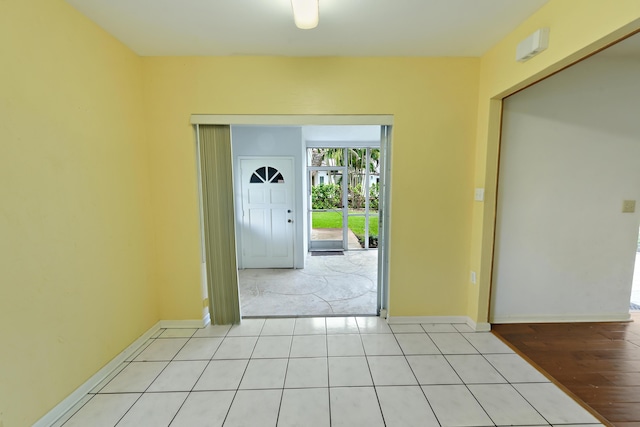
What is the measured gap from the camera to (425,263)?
260 cm

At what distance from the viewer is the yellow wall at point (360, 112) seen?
2.38m

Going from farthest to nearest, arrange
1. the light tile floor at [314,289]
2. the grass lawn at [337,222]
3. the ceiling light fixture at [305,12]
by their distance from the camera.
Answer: the grass lawn at [337,222]
the light tile floor at [314,289]
the ceiling light fixture at [305,12]

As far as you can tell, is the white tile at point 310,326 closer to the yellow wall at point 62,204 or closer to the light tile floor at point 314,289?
the light tile floor at point 314,289

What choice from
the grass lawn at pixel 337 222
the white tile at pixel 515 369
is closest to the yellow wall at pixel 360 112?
the white tile at pixel 515 369

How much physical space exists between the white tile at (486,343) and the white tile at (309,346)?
1.34 meters

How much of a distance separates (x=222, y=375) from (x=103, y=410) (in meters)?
0.71

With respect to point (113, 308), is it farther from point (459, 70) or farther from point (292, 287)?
point (459, 70)

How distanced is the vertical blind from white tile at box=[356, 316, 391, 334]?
4.16 ft

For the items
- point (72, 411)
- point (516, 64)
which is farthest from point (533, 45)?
point (72, 411)

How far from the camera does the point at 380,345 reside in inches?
89.7

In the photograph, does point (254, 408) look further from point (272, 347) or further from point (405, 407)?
point (405, 407)

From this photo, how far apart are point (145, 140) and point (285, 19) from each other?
1644 mm

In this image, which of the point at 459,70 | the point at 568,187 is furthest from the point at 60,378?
the point at 568,187

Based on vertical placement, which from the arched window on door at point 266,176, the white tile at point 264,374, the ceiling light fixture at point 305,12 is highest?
the ceiling light fixture at point 305,12
